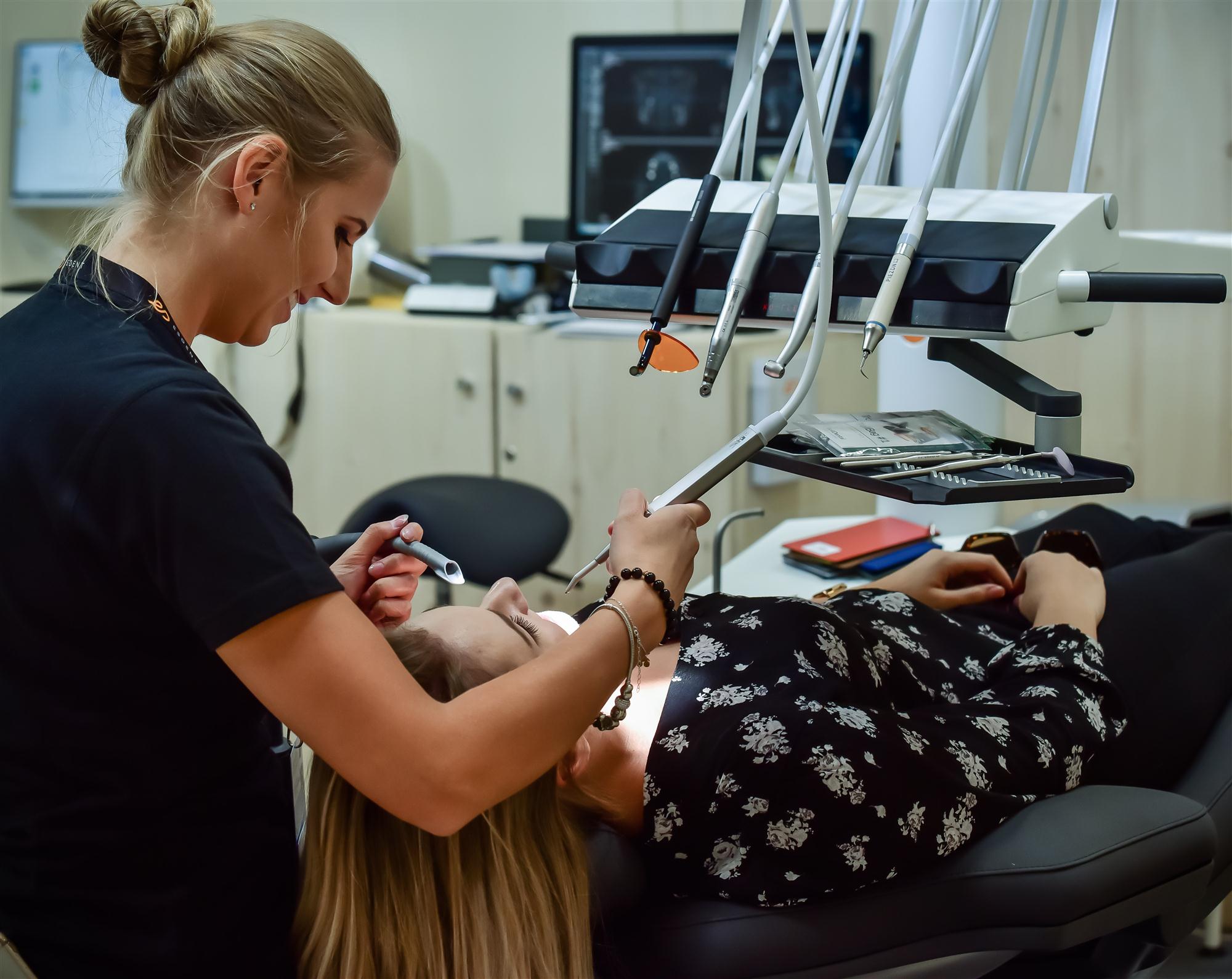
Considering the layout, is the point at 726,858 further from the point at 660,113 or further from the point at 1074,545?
the point at 660,113

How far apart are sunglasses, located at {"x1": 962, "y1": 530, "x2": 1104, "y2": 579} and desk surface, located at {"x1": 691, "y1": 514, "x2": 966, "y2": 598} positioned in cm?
19

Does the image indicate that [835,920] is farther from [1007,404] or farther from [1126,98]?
[1126,98]

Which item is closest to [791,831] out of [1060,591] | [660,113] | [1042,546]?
[1060,591]

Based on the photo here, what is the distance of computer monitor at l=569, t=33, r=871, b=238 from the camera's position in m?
2.80

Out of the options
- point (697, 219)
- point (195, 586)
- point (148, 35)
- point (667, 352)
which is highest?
point (148, 35)

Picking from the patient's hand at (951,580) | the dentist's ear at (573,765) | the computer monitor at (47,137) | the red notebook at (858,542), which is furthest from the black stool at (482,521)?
the computer monitor at (47,137)

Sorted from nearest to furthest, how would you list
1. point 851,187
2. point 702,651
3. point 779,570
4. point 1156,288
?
point 1156,288 → point 851,187 → point 702,651 → point 779,570

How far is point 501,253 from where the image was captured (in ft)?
9.70

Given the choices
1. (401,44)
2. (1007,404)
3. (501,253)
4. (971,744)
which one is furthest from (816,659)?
(401,44)

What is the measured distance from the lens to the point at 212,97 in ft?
2.98

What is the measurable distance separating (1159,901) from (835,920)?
12.3 inches

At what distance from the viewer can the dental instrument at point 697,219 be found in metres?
1.04

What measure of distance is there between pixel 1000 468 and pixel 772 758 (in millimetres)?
341

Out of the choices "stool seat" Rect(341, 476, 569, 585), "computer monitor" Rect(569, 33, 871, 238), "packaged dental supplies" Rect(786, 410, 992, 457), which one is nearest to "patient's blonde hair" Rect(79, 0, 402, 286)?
"packaged dental supplies" Rect(786, 410, 992, 457)
